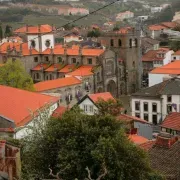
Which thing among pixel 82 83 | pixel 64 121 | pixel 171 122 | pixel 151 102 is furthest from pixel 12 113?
pixel 82 83

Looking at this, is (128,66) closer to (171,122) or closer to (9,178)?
(171,122)

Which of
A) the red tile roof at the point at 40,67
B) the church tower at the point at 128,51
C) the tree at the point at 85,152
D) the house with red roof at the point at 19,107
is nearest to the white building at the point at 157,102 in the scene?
the house with red roof at the point at 19,107

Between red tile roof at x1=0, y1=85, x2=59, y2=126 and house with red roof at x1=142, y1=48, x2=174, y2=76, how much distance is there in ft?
100

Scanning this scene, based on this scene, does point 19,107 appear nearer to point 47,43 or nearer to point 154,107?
point 154,107

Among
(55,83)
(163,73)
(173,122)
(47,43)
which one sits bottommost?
(55,83)

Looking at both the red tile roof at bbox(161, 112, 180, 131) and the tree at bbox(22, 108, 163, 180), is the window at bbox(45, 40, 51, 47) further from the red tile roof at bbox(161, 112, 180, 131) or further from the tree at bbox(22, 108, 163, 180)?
the tree at bbox(22, 108, 163, 180)

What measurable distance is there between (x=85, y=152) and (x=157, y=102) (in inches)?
834

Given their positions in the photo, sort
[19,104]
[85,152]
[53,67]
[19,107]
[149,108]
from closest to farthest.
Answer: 1. [85,152]
2. [19,107]
3. [19,104]
4. [149,108]
5. [53,67]

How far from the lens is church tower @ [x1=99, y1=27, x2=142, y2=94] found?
158 feet

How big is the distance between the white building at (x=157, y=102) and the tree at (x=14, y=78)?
7994 mm

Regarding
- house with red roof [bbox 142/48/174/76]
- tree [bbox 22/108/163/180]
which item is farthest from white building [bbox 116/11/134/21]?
tree [bbox 22/108/163/180]

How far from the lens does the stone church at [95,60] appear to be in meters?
46.1

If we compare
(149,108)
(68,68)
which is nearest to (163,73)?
(149,108)

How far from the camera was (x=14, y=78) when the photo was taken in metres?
36.8
